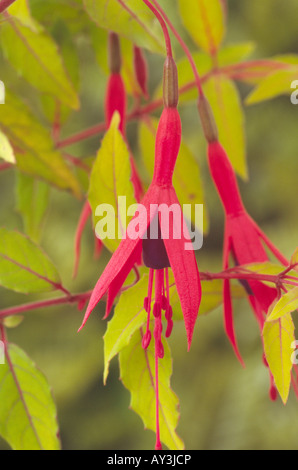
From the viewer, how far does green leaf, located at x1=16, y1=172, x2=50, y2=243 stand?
0.41 m

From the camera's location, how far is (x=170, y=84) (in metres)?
0.21

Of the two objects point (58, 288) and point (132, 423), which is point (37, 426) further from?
point (132, 423)

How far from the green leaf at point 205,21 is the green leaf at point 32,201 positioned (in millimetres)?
160

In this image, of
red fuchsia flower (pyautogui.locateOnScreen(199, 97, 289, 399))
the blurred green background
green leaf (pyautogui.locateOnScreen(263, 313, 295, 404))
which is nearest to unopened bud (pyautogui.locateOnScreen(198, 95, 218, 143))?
red fuchsia flower (pyautogui.locateOnScreen(199, 97, 289, 399))

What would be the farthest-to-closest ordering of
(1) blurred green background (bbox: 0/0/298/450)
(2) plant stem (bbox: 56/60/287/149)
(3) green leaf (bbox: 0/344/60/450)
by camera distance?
1. (1) blurred green background (bbox: 0/0/298/450)
2. (2) plant stem (bbox: 56/60/287/149)
3. (3) green leaf (bbox: 0/344/60/450)

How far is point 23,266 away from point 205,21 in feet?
0.75

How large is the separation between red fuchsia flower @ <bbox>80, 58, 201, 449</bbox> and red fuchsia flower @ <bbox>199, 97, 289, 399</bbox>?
41mm

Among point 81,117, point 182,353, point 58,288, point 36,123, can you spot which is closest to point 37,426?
point 58,288

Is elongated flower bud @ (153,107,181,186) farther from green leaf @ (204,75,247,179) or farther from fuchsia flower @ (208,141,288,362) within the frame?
green leaf @ (204,75,247,179)

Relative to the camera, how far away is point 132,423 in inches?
54.3

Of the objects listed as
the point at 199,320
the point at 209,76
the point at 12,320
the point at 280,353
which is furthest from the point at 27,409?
the point at 199,320

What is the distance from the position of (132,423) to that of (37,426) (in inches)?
45.3

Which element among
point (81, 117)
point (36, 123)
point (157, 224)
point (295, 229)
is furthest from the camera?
point (81, 117)

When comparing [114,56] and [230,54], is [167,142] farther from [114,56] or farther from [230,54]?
[230,54]
